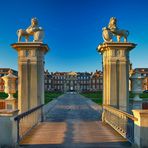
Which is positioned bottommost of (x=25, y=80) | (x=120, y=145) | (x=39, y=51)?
(x=120, y=145)

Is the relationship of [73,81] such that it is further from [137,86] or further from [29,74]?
[137,86]

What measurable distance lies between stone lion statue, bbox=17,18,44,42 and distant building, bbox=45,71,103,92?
14575 cm

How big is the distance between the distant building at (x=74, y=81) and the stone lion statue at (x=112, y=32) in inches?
5738

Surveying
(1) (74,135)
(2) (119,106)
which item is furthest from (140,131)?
(2) (119,106)

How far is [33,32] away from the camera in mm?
15562

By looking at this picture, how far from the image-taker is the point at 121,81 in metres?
15.4

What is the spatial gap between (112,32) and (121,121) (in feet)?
17.2

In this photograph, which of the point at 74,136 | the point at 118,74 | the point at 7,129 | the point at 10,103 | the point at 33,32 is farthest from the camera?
the point at 33,32

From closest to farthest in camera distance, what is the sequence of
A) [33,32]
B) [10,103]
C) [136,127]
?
[136,127] → [10,103] → [33,32]

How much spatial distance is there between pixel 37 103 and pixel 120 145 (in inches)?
268

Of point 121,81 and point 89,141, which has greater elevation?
point 121,81

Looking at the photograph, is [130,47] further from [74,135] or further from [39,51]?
[74,135]

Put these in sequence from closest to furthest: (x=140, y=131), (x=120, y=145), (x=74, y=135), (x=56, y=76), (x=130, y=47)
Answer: (x=140, y=131), (x=120, y=145), (x=74, y=135), (x=130, y=47), (x=56, y=76)

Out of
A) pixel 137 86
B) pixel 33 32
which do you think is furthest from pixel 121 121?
pixel 33 32
